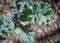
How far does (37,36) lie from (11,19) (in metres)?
0.41

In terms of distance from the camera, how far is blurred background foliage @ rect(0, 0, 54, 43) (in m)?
2.48

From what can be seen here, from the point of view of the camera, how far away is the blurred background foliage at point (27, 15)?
248 cm

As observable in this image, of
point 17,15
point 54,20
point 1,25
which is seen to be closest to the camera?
point 1,25

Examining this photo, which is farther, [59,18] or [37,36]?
[59,18]

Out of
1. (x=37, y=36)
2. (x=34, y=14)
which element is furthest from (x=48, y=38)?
(x=34, y=14)

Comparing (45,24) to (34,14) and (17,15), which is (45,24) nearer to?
(34,14)

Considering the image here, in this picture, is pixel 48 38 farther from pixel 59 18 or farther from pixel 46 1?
pixel 46 1

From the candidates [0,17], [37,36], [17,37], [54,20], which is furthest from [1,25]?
[54,20]

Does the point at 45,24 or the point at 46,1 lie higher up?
the point at 46,1

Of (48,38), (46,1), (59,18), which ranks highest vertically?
(46,1)

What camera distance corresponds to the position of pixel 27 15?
8.38 ft

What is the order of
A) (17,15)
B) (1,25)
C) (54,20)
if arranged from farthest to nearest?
(54,20) < (17,15) < (1,25)

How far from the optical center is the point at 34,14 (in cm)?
285

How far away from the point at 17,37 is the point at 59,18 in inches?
30.3
